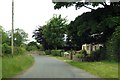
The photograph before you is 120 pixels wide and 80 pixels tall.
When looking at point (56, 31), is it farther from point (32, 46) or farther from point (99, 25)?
point (99, 25)

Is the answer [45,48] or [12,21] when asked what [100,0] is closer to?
[12,21]

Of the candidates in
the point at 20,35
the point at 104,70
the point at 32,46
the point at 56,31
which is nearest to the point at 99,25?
the point at 104,70

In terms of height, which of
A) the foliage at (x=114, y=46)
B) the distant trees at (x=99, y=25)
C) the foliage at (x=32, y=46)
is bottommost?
the foliage at (x=32, y=46)

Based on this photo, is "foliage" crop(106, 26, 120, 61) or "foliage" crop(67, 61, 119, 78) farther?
"foliage" crop(106, 26, 120, 61)

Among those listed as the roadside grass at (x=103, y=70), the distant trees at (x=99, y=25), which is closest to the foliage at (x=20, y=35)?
the distant trees at (x=99, y=25)

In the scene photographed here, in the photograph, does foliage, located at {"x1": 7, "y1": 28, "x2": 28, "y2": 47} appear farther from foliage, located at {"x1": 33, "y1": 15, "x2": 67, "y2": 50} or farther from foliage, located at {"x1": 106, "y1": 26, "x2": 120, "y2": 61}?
foliage, located at {"x1": 106, "y1": 26, "x2": 120, "y2": 61}

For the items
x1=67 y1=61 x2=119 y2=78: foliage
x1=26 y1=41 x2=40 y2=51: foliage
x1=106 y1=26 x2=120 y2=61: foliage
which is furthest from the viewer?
x1=26 y1=41 x2=40 y2=51: foliage

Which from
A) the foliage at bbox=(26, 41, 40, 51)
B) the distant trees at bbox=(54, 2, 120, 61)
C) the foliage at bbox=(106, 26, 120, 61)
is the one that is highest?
the distant trees at bbox=(54, 2, 120, 61)

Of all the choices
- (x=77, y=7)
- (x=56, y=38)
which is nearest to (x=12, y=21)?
(x=77, y=7)

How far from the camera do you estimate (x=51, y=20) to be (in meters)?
101

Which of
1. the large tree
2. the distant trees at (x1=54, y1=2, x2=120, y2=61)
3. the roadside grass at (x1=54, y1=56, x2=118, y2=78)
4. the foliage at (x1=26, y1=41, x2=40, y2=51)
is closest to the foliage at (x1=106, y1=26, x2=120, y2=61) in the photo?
the distant trees at (x1=54, y1=2, x2=120, y2=61)

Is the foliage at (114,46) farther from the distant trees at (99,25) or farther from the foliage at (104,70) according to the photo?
the foliage at (104,70)

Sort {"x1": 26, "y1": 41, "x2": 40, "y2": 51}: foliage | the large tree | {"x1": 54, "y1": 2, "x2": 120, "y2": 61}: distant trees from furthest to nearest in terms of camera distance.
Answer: {"x1": 26, "y1": 41, "x2": 40, "y2": 51}: foliage → the large tree → {"x1": 54, "y1": 2, "x2": 120, "y2": 61}: distant trees

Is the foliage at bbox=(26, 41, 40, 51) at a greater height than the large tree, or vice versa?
the large tree
